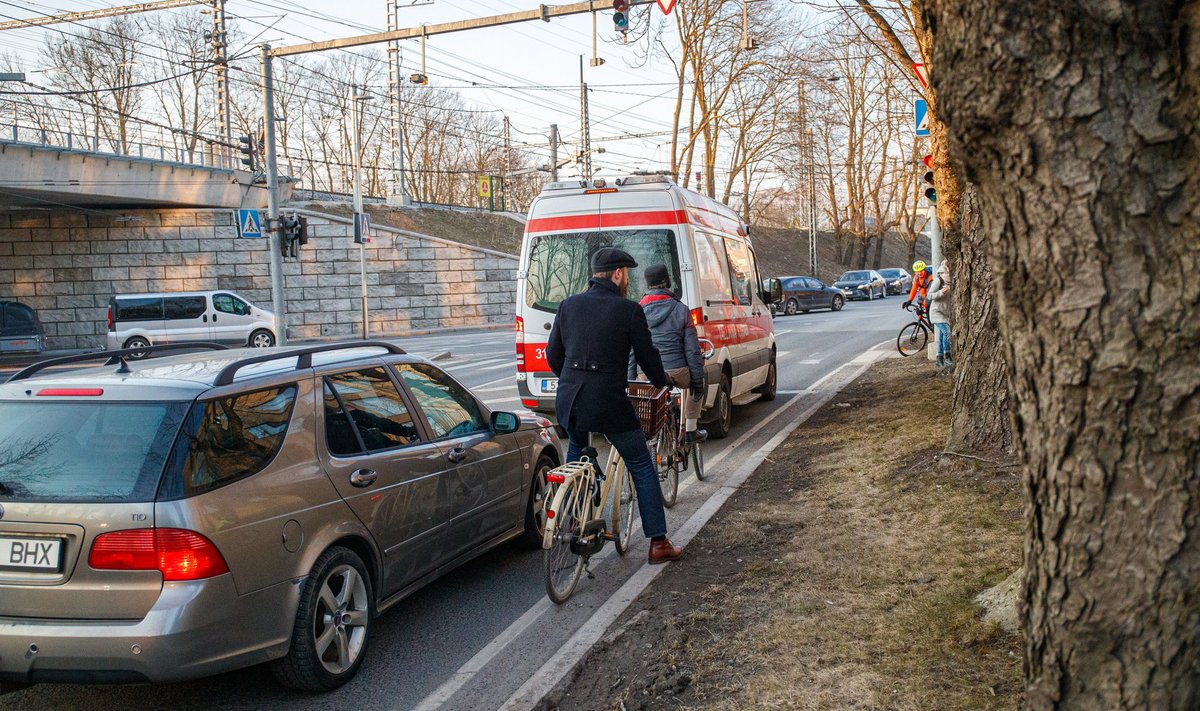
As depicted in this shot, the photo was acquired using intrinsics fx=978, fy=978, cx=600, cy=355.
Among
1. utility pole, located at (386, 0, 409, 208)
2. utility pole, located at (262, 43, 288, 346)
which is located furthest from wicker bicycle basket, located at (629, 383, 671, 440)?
utility pole, located at (386, 0, 409, 208)

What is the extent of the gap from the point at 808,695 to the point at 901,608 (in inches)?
39.0

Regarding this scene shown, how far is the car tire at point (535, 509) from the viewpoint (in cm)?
610

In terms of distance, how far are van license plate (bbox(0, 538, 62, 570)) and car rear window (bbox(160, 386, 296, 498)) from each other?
443mm

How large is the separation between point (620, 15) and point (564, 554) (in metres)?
11.7

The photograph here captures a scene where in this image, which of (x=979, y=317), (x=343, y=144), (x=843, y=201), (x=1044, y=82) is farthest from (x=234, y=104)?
(x=1044, y=82)

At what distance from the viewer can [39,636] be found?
11.6 feet

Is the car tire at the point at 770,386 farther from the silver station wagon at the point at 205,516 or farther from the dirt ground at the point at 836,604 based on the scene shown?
the silver station wagon at the point at 205,516

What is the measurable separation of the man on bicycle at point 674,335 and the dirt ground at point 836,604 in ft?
2.76

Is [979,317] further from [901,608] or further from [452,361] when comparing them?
[452,361]

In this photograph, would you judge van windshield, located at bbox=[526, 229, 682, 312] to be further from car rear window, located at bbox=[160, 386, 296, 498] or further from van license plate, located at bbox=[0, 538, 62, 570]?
van license plate, located at bbox=[0, 538, 62, 570]

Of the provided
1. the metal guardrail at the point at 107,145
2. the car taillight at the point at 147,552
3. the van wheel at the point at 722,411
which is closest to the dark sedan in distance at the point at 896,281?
the metal guardrail at the point at 107,145

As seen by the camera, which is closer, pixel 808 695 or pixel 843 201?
pixel 808 695

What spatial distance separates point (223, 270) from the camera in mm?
39906

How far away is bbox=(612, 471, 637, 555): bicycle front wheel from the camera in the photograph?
5812mm
